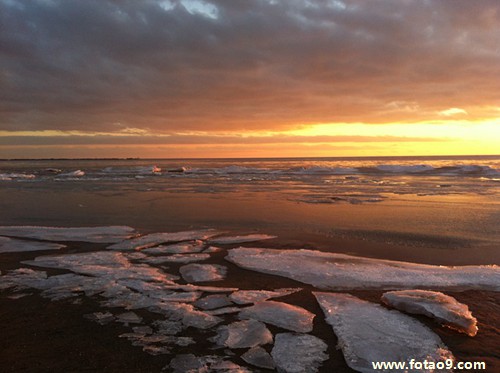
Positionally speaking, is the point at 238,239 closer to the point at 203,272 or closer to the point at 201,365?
the point at 203,272

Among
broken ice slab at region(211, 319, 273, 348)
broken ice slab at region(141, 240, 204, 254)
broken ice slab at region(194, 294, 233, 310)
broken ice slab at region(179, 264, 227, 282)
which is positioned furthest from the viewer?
broken ice slab at region(141, 240, 204, 254)

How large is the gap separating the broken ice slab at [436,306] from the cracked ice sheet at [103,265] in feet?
9.56

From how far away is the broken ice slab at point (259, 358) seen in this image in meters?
3.38

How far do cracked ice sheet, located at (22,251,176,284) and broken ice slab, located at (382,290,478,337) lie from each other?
2.91 m

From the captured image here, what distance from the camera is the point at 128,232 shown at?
354 inches

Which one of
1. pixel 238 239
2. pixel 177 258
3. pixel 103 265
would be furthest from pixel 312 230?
pixel 103 265

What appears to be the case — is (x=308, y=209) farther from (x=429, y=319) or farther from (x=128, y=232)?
(x=429, y=319)

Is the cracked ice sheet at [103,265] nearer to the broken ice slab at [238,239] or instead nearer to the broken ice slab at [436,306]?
the broken ice slab at [238,239]

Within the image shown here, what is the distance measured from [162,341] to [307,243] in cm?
467

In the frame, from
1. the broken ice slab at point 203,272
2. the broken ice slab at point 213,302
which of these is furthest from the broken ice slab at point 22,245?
the broken ice slab at point 213,302

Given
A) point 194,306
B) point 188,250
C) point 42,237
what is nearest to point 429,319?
point 194,306

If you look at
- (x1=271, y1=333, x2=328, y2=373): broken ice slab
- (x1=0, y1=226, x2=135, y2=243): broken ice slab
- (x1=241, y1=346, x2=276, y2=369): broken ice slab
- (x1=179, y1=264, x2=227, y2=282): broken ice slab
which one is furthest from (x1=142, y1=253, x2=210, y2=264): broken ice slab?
(x1=241, y1=346, x2=276, y2=369): broken ice slab

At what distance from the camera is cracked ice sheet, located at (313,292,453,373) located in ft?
11.5

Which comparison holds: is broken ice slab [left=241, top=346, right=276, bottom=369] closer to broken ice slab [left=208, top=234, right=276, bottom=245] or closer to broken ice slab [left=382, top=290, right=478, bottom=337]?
broken ice slab [left=382, top=290, right=478, bottom=337]
